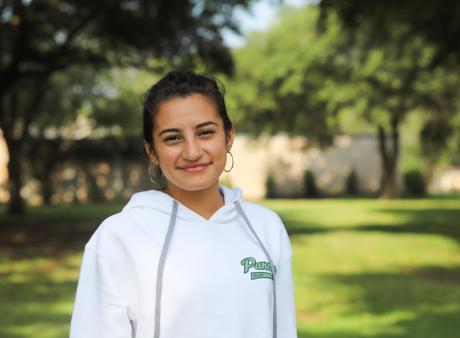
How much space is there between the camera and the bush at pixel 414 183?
126 ft

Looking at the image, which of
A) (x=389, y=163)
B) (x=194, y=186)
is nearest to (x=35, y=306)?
(x=194, y=186)

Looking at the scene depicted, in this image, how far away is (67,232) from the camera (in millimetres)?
18266

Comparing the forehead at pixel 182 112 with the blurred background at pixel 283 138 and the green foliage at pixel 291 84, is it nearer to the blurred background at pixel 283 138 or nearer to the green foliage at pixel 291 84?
the blurred background at pixel 283 138

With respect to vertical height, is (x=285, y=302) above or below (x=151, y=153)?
below

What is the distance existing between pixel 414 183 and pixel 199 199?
124ft

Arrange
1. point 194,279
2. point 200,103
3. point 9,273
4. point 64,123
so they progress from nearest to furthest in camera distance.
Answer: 1. point 194,279
2. point 200,103
3. point 9,273
4. point 64,123

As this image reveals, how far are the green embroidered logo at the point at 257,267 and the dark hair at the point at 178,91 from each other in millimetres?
466

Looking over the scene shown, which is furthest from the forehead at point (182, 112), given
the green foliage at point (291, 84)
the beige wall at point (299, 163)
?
the beige wall at point (299, 163)

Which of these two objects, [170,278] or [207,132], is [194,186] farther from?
[170,278]

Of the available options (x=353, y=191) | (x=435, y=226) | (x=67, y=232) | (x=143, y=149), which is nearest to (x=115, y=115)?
(x=353, y=191)

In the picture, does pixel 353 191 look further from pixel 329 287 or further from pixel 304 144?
pixel 329 287

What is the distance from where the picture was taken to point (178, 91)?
2113mm

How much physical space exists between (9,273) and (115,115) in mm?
23271

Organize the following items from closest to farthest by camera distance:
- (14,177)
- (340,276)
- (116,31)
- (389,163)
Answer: (340,276) → (116,31) → (14,177) → (389,163)
